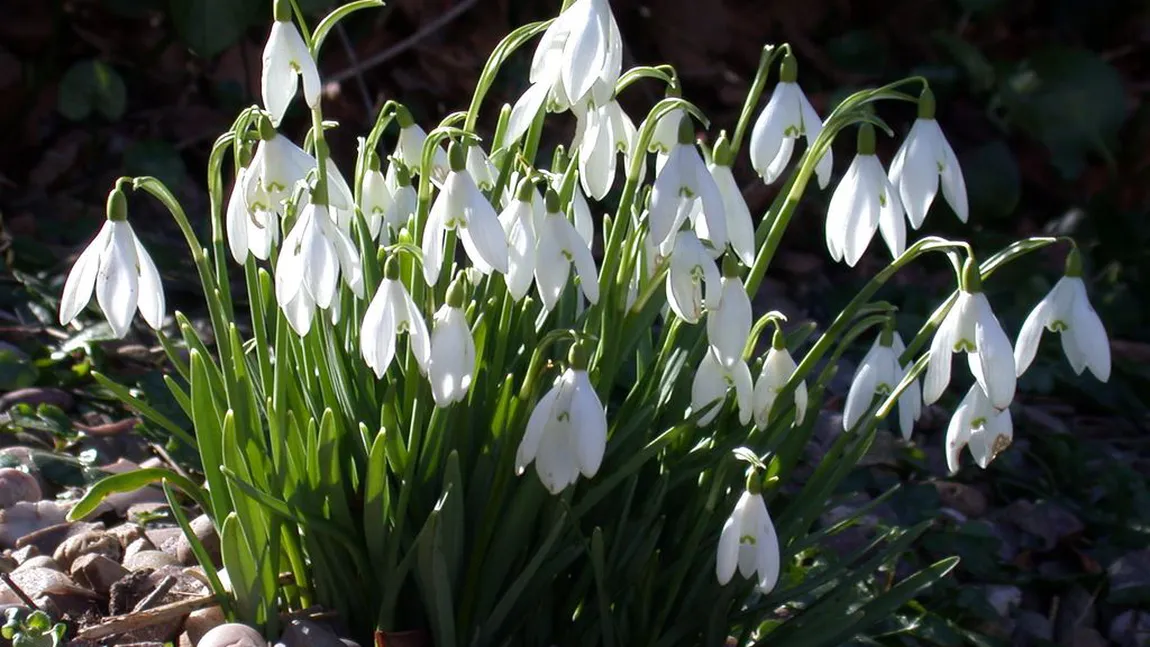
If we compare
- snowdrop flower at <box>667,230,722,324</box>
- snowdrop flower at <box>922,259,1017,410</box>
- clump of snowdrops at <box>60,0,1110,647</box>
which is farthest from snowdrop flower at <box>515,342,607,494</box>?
snowdrop flower at <box>922,259,1017,410</box>

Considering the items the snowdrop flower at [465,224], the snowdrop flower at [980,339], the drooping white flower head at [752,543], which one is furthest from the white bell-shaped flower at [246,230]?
the snowdrop flower at [980,339]

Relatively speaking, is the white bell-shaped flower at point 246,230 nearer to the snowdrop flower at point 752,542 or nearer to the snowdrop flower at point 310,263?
the snowdrop flower at point 310,263

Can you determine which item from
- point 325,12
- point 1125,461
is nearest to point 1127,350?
point 1125,461

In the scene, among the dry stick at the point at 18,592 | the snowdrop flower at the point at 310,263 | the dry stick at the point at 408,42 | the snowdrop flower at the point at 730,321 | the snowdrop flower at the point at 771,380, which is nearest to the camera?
the snowdrop flower at the point at 310,263

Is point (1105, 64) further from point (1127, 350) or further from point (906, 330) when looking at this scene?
point (906, 330)

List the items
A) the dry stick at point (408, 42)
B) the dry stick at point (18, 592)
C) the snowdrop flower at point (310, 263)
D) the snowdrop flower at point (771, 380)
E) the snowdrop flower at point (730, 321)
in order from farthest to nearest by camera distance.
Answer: the dry stick at point (408, 42), the dry stick at point (18, 592), the snowdrop flower at point (771, 380), the snowdrop flower at point (730, 321), the snowdrop flower at point (310, 263)

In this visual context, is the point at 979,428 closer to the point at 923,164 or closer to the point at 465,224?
the point at 923,164
